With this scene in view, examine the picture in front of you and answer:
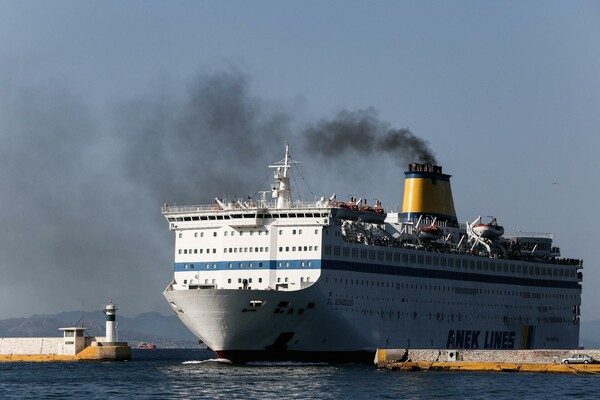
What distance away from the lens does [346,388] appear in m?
60.6

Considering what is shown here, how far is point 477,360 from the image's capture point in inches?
2987

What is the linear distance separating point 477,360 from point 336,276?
910cm

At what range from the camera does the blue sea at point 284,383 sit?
2293 inches

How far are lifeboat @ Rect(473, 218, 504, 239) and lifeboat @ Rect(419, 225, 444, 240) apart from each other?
529 centimetres

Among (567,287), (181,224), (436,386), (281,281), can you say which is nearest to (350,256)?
(281,281)

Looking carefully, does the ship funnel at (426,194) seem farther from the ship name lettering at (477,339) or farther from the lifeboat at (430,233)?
the ship name lettering at (477,339)

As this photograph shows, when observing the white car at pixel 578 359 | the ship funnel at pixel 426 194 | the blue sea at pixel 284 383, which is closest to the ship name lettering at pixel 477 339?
the ship funnel at pixel 426 194

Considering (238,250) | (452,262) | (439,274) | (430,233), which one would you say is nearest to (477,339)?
(452,262)

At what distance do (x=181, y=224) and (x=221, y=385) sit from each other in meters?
19.5

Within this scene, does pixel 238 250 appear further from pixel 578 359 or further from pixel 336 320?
pixel 578 359

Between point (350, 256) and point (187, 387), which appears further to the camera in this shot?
point (350, 256)

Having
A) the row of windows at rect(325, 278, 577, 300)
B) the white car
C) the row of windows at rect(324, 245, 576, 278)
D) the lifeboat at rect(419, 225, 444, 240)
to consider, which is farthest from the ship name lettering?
the white car

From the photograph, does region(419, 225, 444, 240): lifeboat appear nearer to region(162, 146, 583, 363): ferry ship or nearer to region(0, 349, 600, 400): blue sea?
region(162, 146, 583, 363): ferry ship

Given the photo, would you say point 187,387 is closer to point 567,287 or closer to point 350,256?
point 350,256
